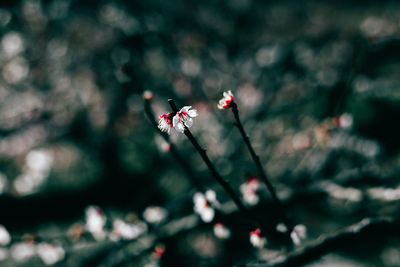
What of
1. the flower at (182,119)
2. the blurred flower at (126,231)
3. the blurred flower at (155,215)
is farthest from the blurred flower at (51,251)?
the flower at (182,119)

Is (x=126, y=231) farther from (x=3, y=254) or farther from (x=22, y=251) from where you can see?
(x=3, y=254)

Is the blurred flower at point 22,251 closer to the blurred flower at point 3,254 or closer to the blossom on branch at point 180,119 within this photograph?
the blurred flower at point 3,254

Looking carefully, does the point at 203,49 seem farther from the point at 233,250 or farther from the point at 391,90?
the point at 233,250

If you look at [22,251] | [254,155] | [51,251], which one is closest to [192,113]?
[254,155]

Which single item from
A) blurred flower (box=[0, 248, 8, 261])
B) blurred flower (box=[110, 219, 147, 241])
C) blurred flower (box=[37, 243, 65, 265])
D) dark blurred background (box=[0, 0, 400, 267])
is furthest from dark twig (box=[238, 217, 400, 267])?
blurred flower (box=[0, 248, 8, 261])

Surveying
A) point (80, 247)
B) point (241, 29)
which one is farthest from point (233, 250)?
point (241, 29)
